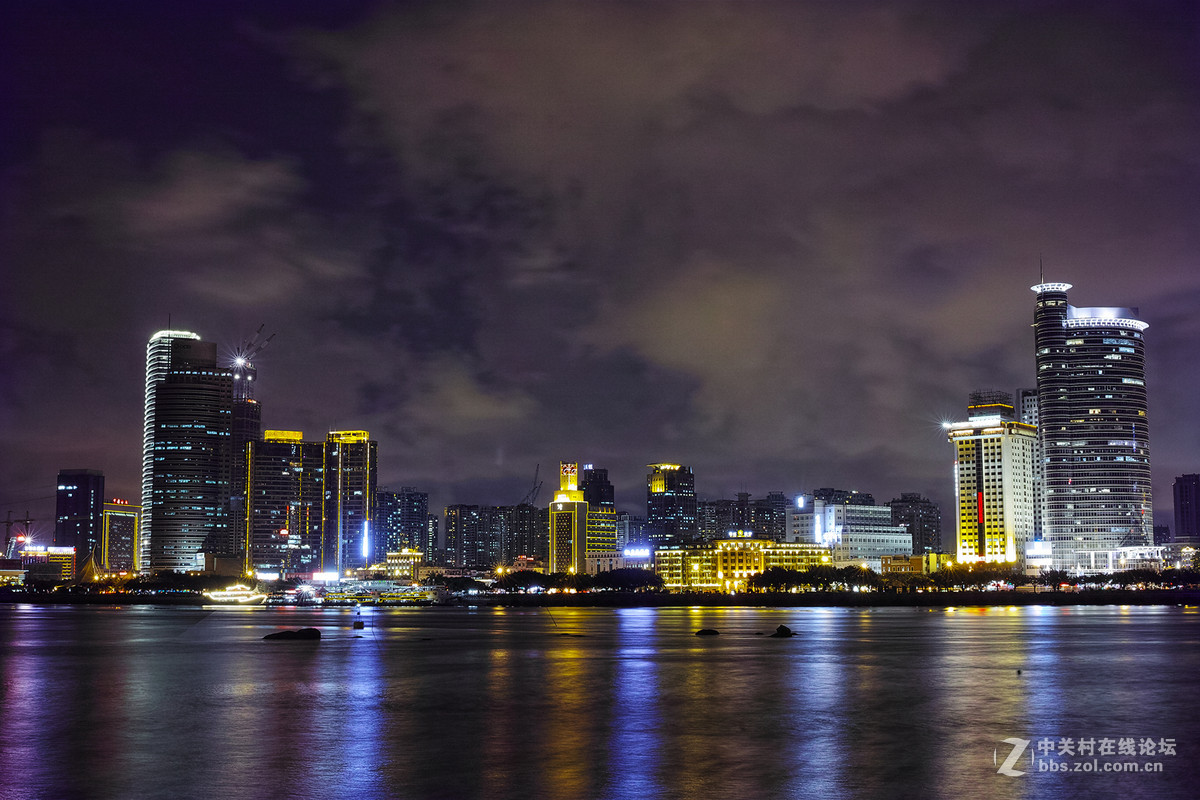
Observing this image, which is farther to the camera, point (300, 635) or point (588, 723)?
point (300, 635)

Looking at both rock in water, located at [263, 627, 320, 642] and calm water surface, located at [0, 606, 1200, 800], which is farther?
rock in water, located at [263, 627, 320, 642]

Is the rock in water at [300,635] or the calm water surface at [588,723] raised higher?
the calm water surface at [588,723]

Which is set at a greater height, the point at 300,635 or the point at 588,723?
the point at 588,723

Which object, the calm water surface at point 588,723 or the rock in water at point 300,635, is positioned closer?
the calm water surface at point 588,723

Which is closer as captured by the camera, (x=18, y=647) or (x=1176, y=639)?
(x=18, y=647)

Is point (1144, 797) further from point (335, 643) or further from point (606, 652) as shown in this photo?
point (335, 643)

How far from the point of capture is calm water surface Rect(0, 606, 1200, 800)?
34688 mm

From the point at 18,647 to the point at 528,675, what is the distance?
213 ft

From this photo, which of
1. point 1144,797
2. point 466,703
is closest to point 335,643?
point 466,703

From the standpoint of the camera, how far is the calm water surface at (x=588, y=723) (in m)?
34.7

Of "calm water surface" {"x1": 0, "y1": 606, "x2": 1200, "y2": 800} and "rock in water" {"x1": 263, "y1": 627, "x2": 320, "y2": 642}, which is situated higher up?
"calm water surface" {"x1": 0, "y1": 606, "x2": 1200, "y2": 800}

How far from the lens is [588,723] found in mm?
49219

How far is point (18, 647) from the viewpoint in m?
113

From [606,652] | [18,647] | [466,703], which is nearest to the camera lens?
[466,703]
